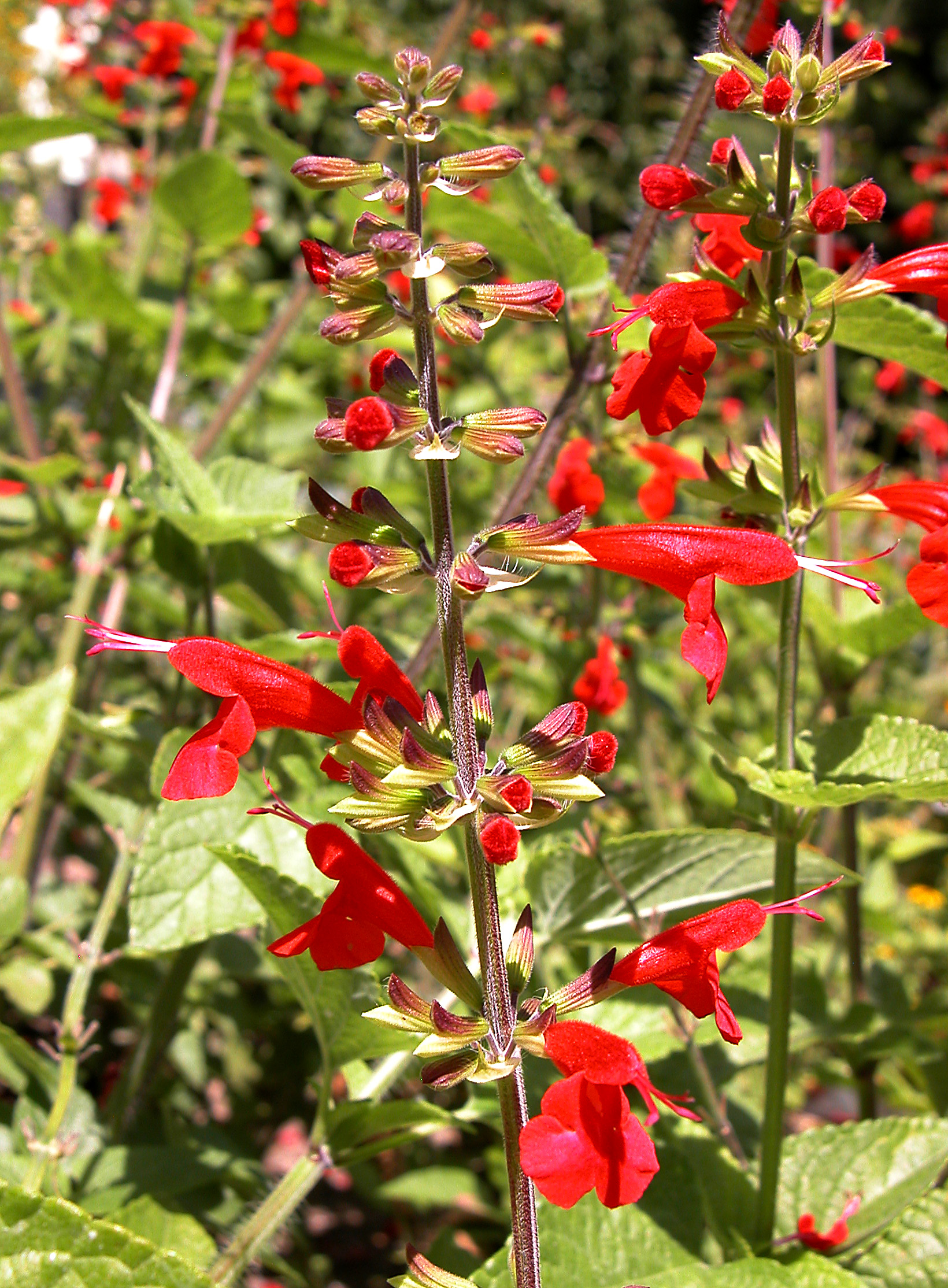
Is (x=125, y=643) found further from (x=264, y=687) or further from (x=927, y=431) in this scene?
(x=927, y=431)

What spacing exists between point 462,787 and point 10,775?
606mm

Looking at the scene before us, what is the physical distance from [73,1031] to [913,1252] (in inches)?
41.1

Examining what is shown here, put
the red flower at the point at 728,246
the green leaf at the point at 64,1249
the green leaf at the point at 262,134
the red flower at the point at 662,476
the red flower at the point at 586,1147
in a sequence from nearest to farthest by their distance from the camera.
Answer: the red flower at the point at 586,1147
the green leaf at the point at 64,1249
the red flower at the point at 728,246
the red flower at the point at 662,476
the green leaf at the point at 262,134

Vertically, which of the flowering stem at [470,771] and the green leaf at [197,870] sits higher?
the flowering stem at [470,771]

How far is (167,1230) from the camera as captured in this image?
129 centimetres

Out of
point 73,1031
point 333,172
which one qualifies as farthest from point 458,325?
point 73,1031

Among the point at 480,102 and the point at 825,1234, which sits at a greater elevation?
the point at 480,102

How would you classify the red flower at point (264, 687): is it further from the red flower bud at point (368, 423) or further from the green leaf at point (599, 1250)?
the green leaf at point (599, 1250)

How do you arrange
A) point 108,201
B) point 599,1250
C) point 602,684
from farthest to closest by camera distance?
point 108,201 → point 602,684 → point 599,1250

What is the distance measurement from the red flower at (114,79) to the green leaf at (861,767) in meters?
3.14

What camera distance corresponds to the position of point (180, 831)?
4.52ft

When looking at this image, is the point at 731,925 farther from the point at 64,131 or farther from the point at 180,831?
the point at 64,131

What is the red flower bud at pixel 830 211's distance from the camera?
972mm

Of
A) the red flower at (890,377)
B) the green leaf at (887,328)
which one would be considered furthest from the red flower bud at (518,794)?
the red flower at (890,377)
